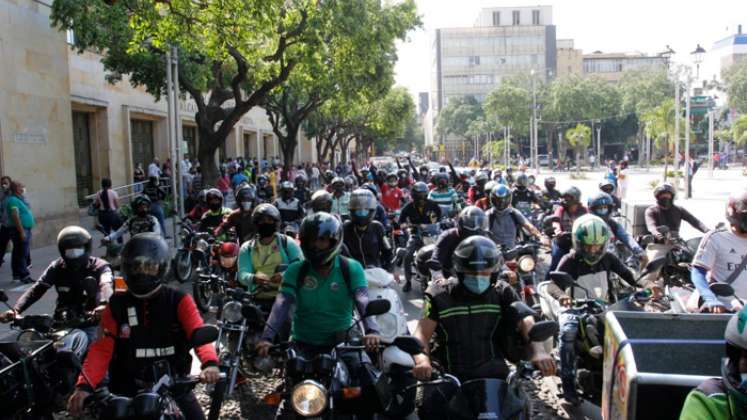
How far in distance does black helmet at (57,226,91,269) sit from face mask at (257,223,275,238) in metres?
1.55

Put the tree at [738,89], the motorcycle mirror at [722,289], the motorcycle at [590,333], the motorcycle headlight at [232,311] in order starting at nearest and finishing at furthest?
the motorcycle mirror at [722,289]
the motorcycle at [590,333]
the motorcycle headlight at [232,311]
the tree at [738,89]

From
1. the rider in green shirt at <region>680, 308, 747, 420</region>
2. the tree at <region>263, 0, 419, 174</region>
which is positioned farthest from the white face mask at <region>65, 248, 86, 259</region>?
the tree at <region>263, 0, 419, 174</region>

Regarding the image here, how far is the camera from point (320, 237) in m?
4.56

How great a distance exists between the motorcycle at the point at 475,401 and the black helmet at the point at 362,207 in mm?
4156

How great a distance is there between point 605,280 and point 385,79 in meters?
23.1

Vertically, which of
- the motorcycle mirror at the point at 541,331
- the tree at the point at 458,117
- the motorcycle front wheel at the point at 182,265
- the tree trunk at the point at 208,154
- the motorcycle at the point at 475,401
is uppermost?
the tree at the point at 458,117

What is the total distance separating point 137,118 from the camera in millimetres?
30422

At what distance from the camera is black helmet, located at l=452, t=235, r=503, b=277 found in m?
4.07

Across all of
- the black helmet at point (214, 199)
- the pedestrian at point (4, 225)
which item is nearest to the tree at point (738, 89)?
the black helmet at point (214, 199)

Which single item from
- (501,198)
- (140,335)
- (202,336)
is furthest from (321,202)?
(202,336)

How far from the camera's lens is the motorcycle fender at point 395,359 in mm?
5051

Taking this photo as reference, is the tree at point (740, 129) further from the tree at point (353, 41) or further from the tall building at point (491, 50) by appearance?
the tall building at point (491, 50)

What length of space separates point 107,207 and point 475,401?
12707 mm

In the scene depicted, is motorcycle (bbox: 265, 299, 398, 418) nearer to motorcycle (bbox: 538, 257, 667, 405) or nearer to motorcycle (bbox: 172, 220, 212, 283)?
motorcycle (bbox: 538, 257, 667, 405)
